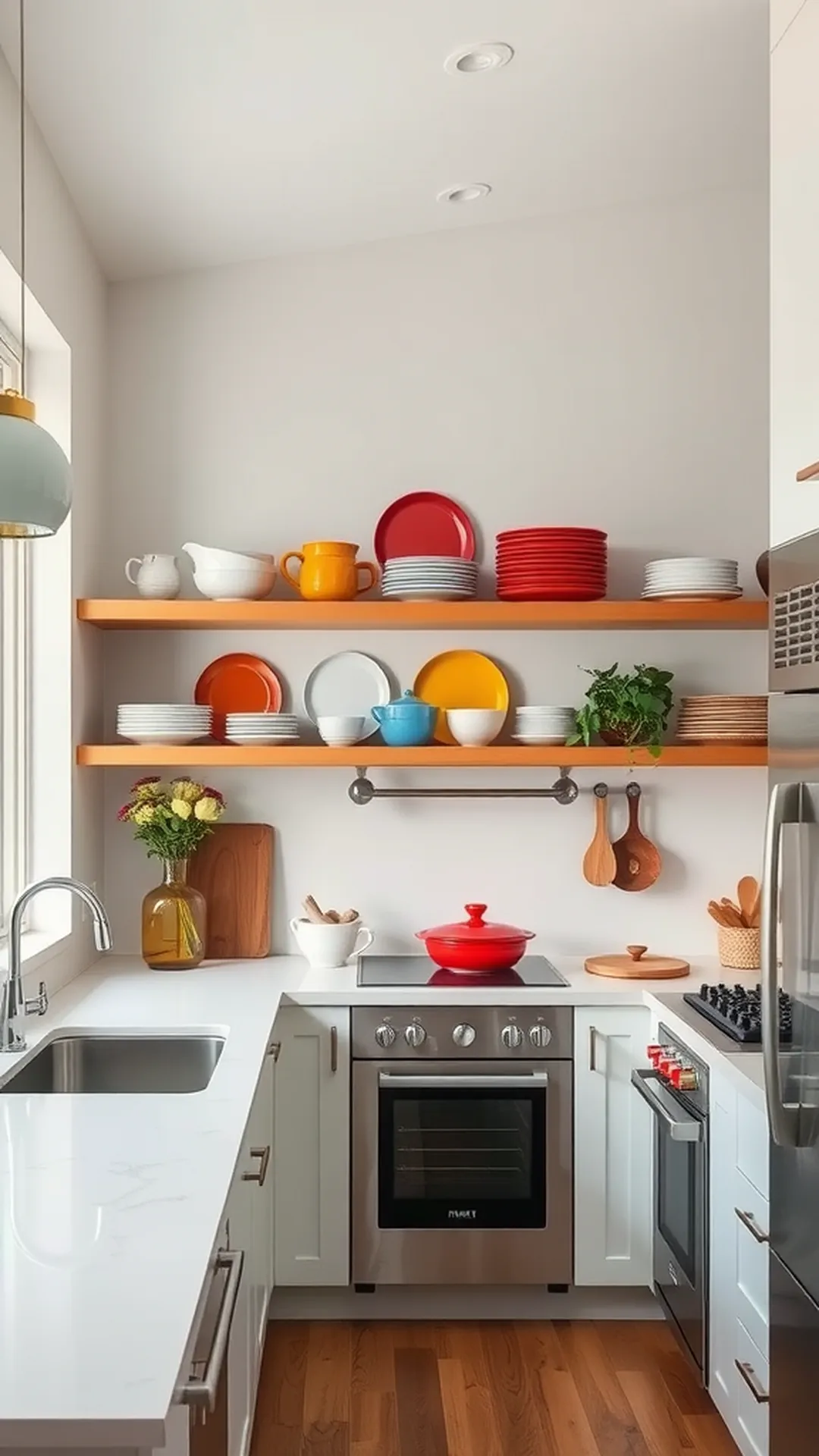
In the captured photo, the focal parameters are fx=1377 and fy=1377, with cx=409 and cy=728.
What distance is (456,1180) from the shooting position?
3.45 m

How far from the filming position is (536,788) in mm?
3977

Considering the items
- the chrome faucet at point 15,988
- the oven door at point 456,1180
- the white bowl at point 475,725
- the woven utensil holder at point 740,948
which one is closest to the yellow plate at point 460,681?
the white bowl at point 475,725

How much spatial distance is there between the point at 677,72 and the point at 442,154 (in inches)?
23.9

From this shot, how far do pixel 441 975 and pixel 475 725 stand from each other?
67 centimetres

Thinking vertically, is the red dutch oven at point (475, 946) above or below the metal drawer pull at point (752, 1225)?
above

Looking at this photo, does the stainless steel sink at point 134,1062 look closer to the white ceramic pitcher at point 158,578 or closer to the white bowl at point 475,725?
the white bowl at point 475,725

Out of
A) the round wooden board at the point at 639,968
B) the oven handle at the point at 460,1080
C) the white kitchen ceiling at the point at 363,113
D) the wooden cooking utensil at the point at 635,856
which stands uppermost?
the white kitchen ceiling at the point at 363,113

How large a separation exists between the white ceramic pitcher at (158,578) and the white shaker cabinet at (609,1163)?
5.08ft

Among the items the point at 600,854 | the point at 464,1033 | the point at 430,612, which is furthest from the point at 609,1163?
the point at 430,612

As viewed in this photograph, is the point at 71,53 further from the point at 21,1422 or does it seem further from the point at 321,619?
the point at 21,1422

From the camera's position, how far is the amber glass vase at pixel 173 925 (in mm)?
3672

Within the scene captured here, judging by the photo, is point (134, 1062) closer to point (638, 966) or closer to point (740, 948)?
point (638, 966)

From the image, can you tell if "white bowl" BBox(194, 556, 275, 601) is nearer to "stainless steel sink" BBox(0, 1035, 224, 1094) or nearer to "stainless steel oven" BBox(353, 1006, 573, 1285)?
"stainless steel oven" BBox(353, 1006, 573, 1285)

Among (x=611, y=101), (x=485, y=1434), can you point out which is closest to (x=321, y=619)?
(x=611, y=101)
